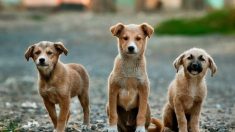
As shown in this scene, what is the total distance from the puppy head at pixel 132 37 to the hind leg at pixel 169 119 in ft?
3.25

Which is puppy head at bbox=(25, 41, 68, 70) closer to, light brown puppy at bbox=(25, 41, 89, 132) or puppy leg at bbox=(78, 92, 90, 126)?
light brown puppy at bbox=(25, 41, 89, 132)

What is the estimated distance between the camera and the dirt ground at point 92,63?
1178cm

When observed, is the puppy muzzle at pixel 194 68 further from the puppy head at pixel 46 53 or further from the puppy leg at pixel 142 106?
the puppy head at pixel 46 53

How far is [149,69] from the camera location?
20672 mm

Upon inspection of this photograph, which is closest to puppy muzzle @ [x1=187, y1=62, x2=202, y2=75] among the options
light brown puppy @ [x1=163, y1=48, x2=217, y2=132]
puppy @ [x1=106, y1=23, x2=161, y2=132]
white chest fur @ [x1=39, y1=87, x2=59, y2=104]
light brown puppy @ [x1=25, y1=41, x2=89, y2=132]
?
light brown puppy @ [x1=163, y1=48, x2=217, y2=132]

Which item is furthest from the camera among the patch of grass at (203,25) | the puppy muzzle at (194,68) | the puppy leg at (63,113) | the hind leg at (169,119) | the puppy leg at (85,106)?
the patch of grass at (203,25)

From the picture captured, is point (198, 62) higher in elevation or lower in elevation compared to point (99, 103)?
higher

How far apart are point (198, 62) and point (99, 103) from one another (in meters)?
4.90

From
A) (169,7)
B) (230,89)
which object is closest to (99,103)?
(230,89)

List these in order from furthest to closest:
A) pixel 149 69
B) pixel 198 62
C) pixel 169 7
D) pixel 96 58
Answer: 1. pixel 169 7
2. pixel 96 58
3. pixel 149 69
4. pixel 198 62

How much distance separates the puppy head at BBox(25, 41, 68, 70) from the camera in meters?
9.39

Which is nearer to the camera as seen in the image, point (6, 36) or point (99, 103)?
point (99, 103)

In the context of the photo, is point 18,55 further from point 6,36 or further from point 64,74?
point 64,74

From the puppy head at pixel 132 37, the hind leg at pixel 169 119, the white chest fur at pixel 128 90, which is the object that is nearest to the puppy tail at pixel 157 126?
the hind leg at pixel 169 119
